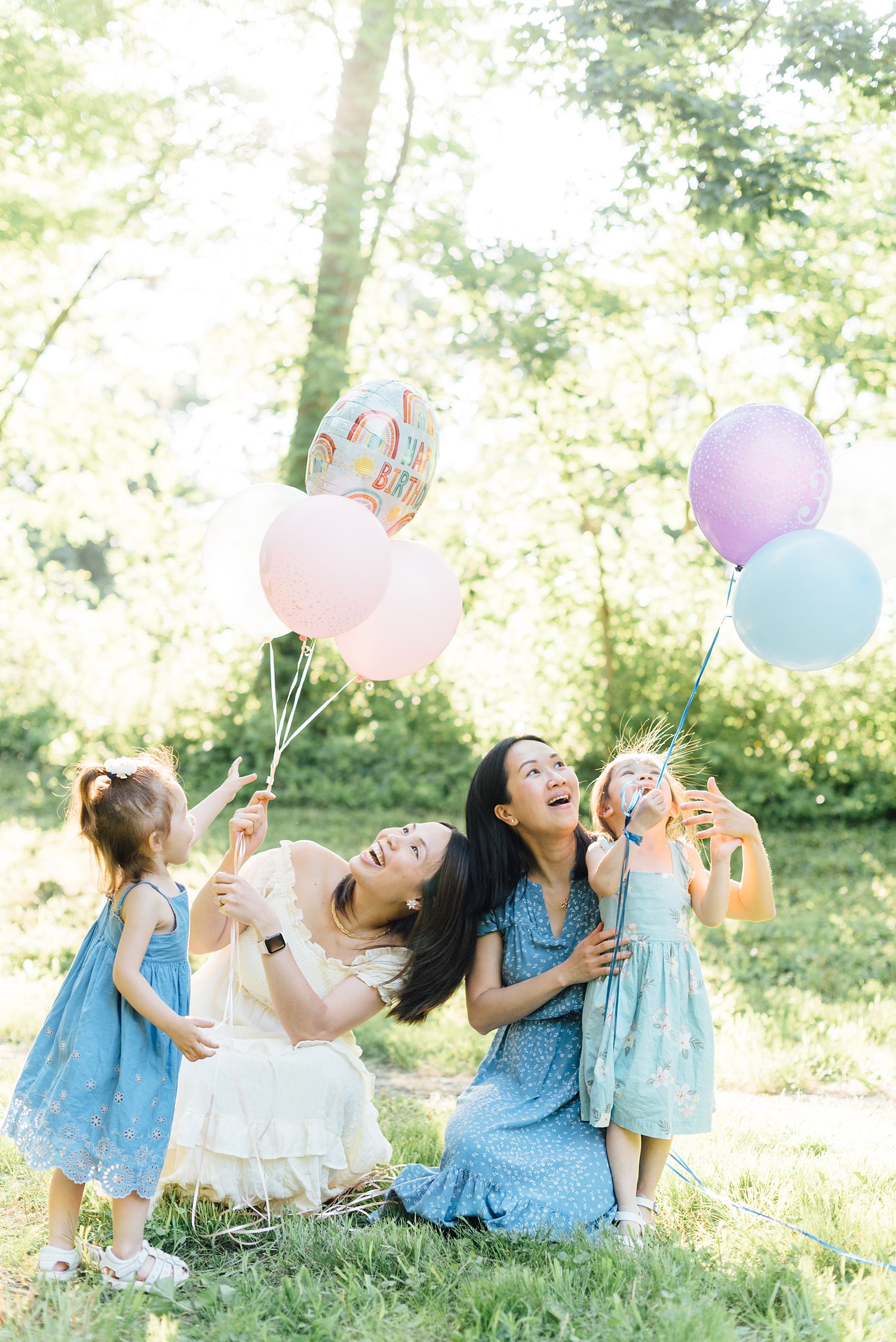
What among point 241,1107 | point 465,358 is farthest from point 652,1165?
point 465,358

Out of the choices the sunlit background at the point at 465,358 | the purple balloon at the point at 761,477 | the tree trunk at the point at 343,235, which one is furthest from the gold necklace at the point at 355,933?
the tree trunk at the point at 343,235

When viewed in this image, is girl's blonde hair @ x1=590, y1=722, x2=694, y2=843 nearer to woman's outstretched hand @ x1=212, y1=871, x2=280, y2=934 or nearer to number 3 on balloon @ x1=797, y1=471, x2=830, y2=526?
number 3 on balloon @ x1=797, y1=471, x2=830, y2=526

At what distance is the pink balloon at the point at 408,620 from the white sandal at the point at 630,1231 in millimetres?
1473

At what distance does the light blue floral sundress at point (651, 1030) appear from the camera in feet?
9.09

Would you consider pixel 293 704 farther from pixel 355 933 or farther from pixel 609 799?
pixel 609 799

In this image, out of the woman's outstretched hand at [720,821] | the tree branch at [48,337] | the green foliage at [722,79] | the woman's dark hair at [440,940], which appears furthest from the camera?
the tree branch at [48,337]

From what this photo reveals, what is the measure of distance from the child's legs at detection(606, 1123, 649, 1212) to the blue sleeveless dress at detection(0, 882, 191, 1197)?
106cm

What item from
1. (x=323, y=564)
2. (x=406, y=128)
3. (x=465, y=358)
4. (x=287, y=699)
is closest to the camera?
(x=323, y=564)

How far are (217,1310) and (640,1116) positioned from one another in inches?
41.2

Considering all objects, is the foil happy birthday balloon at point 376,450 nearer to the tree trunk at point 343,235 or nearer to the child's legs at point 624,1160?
the child's legs at point 624,1160

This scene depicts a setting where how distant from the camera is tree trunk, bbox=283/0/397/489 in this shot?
344 inches

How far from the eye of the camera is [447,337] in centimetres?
932

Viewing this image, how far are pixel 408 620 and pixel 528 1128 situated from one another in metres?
1.35

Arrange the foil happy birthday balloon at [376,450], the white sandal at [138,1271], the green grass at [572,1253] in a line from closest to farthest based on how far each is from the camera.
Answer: the green grass at [572,1253]
the white sandal at [138,1271]
the foil happy birthday balloon at [376,450]
